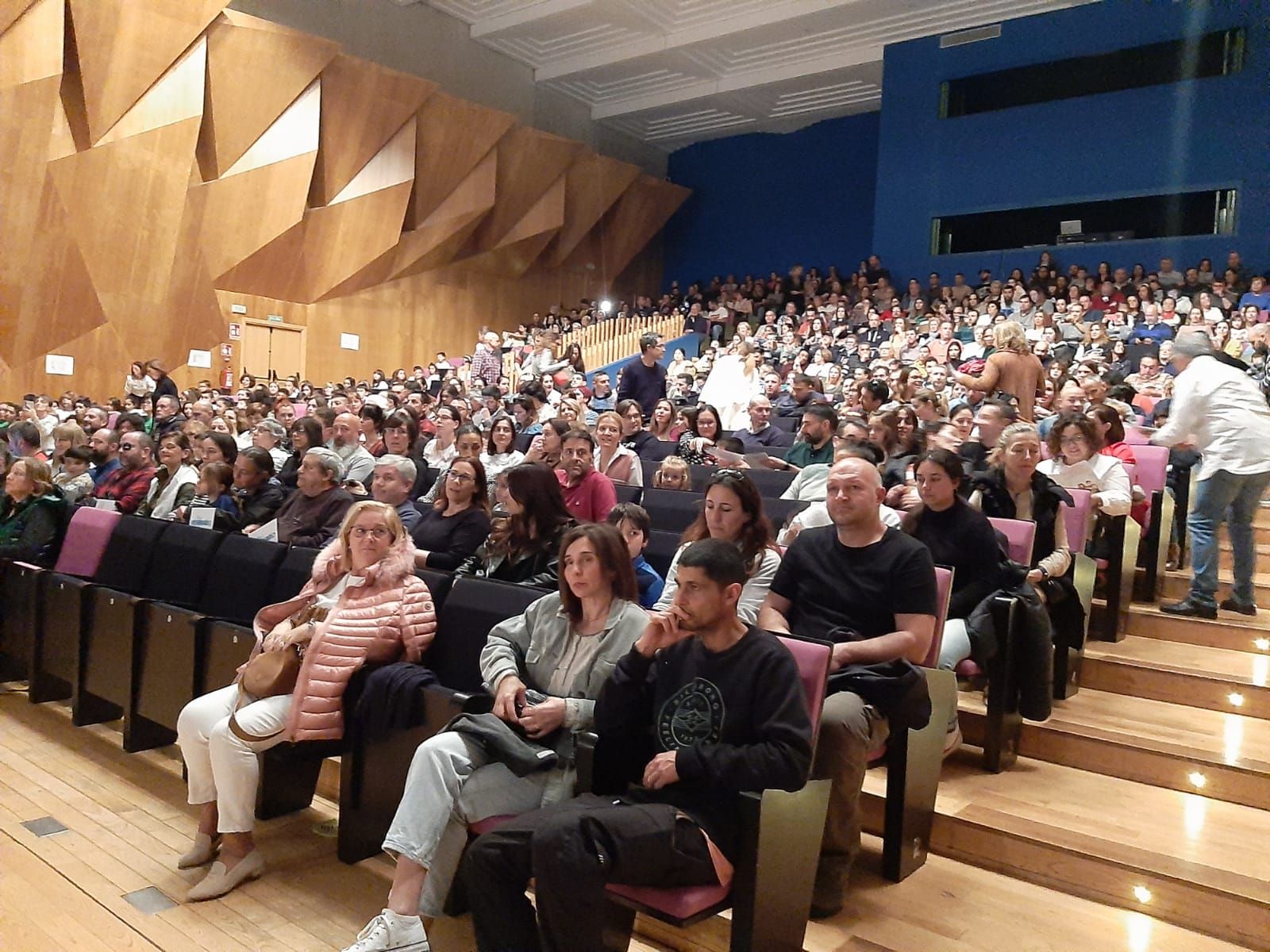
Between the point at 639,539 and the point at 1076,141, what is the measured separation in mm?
10094

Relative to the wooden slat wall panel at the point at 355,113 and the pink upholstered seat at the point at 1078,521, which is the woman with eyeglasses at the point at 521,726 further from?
the wooden slat wall panel at the point at 355,113

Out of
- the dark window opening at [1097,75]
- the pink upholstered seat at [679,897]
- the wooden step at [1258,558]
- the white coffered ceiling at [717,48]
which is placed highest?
the white coffered ceiling at [717,48]

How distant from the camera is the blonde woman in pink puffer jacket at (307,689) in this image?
A: 204 cm

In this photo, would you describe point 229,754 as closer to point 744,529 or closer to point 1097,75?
point 744,529

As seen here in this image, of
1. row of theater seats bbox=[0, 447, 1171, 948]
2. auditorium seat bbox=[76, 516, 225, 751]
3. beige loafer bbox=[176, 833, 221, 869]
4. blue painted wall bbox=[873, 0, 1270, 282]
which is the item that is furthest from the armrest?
blue painted wall bbox=[873, 0, 1270, 282]

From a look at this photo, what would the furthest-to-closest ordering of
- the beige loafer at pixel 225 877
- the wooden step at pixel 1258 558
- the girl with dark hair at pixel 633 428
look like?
the girl with dark hair at pixel 633 428 → the wooden step at pixel 1258 558 → the beige loafer at pixel 225 877

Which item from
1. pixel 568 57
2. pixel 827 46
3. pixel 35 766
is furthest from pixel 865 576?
pixel 568 57

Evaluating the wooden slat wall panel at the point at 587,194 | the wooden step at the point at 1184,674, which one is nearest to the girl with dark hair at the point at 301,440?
the wooden step at the point at 1184,674

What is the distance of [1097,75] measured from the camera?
10102 mm

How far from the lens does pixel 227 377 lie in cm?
963

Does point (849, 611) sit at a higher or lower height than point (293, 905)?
higher

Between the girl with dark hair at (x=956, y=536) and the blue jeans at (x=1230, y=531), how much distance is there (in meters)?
1.16

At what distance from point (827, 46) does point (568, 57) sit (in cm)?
350

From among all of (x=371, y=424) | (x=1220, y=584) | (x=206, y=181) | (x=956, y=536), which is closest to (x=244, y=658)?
(x=956, y=536)
